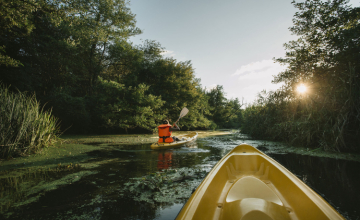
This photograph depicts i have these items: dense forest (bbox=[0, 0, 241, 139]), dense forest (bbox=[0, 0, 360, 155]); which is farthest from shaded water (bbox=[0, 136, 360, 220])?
dense forest (bbox=[0, 0, 241, 139])

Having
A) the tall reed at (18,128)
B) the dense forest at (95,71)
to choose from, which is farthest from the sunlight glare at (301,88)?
the tall reed at (18,128)

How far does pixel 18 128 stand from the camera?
4566mm

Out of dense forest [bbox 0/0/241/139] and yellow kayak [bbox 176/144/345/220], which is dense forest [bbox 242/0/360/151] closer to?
yellow kayak [bbox 176/144/345/220]

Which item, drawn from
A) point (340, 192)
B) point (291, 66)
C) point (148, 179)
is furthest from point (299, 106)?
point (148, 179)

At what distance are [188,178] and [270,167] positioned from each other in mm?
1470

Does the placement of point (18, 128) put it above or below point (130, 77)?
below

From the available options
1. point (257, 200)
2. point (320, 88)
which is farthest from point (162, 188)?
point (320, 88)

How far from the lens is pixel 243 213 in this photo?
1.49 m

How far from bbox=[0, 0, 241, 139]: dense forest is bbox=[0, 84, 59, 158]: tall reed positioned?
2.97 metres

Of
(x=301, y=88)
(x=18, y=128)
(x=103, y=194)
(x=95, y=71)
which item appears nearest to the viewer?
(x=103, y=194)

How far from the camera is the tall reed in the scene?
14.4 ft

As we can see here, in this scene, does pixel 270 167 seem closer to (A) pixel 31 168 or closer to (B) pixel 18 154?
(A) pixel 31 168

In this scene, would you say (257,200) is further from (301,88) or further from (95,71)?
(95,71)

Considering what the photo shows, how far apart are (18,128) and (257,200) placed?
5687 millimetres
